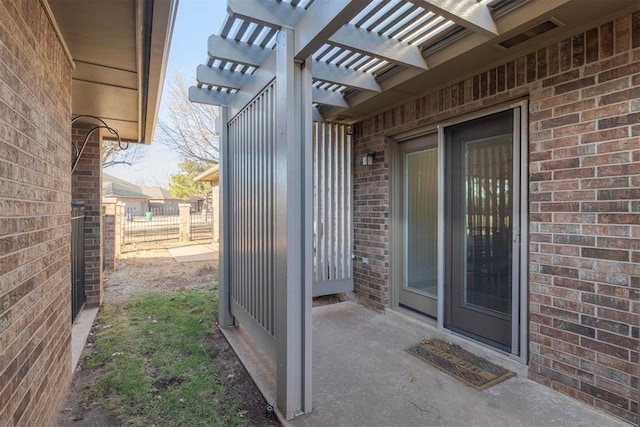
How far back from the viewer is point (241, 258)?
11.0ft

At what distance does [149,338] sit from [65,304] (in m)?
1.19

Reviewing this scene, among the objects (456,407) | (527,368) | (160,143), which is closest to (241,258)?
(456,407)

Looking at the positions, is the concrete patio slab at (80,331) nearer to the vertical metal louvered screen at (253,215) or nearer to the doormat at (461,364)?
the vertical metal louvered screen at (253,215)

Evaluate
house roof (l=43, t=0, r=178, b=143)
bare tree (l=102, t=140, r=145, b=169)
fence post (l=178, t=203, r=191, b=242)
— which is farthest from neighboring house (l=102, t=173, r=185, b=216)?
house roof (l=43, t=0, r=178, b=143)

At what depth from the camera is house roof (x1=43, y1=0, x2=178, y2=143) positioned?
81.9 inches

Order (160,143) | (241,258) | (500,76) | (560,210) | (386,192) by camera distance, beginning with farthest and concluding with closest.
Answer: (160,143), (386,192), (241,258), (500,76), (560,210)

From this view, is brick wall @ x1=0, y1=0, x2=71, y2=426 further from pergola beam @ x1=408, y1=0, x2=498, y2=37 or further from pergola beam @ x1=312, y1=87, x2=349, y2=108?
pergola beam @ x1=312, y1=87, x2=349, y2=108

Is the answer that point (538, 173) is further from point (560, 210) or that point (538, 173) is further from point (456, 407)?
point (456, 407)

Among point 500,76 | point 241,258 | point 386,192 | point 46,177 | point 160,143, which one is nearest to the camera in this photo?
point 46,177

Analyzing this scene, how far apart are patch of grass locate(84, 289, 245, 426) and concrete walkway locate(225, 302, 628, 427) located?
359 millimetres

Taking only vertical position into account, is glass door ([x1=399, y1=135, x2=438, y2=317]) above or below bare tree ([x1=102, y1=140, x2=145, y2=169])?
below

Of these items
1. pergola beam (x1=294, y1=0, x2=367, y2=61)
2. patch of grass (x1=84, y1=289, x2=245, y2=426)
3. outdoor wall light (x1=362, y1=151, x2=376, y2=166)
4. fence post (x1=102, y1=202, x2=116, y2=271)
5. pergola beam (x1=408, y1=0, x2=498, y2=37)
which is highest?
pergola beam (x1=408, y1=0, x2=498, y2=37)

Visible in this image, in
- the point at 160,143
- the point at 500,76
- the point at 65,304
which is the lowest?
the point at 65,304

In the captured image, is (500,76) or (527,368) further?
(500,76)
